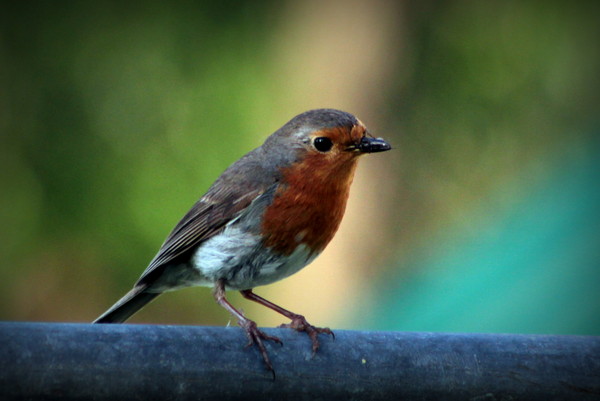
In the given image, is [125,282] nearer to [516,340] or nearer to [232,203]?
[232,203]

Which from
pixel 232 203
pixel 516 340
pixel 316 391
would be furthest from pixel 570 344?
pixel 232 203

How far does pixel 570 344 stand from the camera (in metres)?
2.02

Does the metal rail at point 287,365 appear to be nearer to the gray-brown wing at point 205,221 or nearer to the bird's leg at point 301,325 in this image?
the bird's leg at point 301,325

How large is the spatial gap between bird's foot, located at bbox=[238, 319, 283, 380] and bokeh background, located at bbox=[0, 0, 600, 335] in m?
1.83

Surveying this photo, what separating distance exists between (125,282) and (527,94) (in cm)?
275

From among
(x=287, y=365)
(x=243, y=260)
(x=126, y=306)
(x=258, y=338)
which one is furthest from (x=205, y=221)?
(x=287, y=365)

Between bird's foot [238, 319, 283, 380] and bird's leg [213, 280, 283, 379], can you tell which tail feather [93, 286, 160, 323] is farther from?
bird's foot [238, 319, 283, 380]

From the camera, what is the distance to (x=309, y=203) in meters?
3.02

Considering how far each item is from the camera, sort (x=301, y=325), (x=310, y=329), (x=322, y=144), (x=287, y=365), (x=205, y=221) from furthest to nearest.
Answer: (x=205, y=221), (x=322, y=144), (x=301, y=325), (x=310, y=329), (x=287, y=365)

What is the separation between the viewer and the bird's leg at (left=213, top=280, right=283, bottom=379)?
1898 millimetres

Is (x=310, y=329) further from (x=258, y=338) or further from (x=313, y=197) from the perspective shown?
(x=313, y=197)

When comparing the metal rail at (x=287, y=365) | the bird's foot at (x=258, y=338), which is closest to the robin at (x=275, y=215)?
the bird's foot at (x=258, y=338)

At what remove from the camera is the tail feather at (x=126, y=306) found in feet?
10.5

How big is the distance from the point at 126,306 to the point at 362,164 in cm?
237
